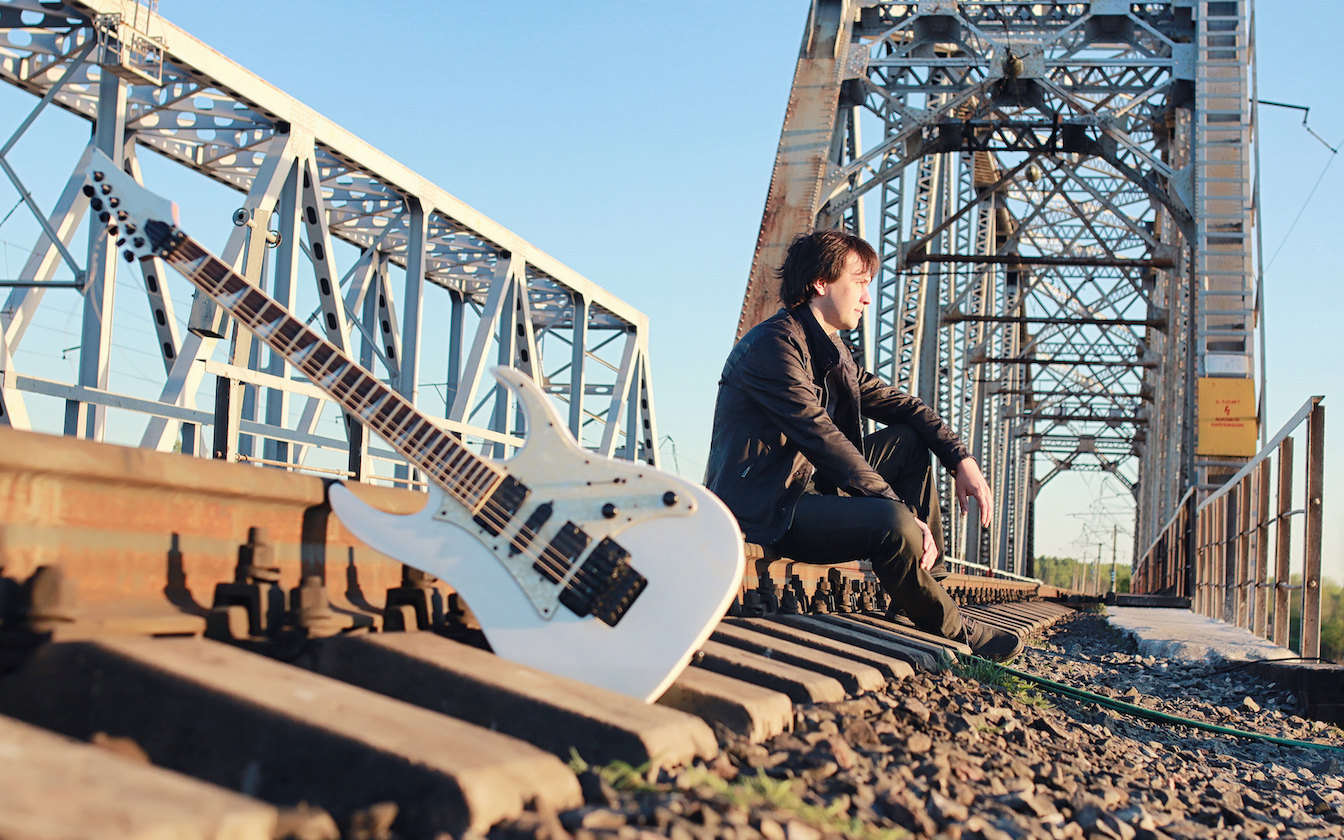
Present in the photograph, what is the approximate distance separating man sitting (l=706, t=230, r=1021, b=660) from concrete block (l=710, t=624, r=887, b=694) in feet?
1.78

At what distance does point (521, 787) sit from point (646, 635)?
846 mm

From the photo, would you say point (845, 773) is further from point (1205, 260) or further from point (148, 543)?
point (1205, 260)

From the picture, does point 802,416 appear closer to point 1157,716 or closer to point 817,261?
point 817,261

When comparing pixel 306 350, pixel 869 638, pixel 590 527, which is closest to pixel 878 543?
pixel 869 638

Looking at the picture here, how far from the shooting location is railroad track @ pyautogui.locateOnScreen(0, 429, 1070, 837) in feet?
4.61

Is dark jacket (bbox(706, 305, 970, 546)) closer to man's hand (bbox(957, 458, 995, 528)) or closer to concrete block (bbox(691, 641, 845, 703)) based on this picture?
man's hand (bbox(957, 458, 995, 528))

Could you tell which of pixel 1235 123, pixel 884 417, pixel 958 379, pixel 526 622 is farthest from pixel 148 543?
pixel 958 379

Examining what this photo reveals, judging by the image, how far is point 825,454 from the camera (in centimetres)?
388

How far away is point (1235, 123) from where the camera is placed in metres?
16.5

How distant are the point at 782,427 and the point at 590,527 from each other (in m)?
1.50

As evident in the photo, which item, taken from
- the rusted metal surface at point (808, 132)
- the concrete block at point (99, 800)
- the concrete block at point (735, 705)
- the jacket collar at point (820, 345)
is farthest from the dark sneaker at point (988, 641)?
the rusted metal surface at point (808, 132)

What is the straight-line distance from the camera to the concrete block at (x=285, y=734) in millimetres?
1578

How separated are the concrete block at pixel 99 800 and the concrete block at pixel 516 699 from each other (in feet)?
2.23

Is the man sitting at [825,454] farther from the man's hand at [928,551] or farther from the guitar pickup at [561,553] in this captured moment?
the guitar pickup at [561,553]
